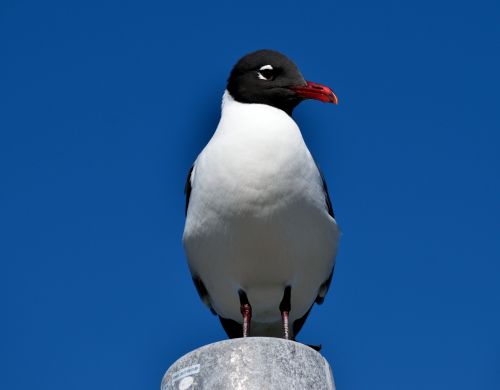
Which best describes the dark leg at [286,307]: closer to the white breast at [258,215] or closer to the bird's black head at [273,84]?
the white breast at [258,215]

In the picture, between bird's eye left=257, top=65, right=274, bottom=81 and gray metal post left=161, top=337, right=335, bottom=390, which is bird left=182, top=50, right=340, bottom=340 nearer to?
bird's eye left=257, top=65, right=274, bottom=81

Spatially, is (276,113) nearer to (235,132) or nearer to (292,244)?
(235,132)

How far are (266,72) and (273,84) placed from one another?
0.50 feet

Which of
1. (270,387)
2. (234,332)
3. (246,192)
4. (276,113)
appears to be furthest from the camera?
(234,332)

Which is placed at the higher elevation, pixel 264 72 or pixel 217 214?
pixel 264 72

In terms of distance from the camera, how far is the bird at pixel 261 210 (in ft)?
28.3

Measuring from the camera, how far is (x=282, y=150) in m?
8.78

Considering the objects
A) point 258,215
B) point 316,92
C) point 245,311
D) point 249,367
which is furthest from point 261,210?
point 249,367

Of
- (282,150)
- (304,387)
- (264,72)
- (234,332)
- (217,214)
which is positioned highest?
(264,72)

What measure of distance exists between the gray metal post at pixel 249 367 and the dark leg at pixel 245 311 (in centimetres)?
219

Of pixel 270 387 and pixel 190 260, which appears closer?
pixel 270 387

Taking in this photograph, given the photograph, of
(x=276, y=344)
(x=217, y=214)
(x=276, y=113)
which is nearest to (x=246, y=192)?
(x=217, y=214)

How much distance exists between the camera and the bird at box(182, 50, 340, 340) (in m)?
8.63

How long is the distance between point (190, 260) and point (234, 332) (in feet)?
3.78
